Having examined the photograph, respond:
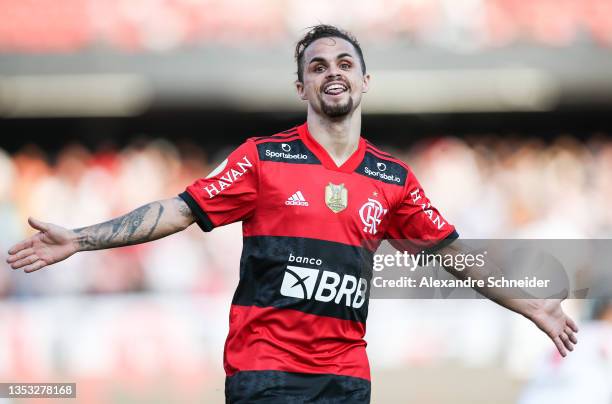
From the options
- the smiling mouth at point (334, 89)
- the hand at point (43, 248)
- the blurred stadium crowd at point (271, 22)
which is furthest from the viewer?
the blurred stadium crowd at point (271, 22)

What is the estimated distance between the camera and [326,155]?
12.8 feet

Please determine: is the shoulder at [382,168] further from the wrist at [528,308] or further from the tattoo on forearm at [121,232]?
the tattoo on forearm at [121,232]

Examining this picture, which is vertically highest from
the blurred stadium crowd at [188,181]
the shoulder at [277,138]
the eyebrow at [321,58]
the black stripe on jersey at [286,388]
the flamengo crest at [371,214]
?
the blurred stadium crowd at [188,181]

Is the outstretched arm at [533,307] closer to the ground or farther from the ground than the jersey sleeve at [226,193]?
closer to the ground

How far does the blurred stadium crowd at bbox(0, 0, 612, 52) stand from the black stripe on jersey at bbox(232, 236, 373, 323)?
9446mm

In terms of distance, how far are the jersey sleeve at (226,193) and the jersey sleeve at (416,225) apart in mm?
698

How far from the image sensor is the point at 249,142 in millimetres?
3830

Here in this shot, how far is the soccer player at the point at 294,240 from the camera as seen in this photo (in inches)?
142

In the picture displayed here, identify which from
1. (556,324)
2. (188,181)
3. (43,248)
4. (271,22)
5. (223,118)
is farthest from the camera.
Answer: (223,118)

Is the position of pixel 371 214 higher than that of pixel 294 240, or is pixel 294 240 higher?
pixel 371 214

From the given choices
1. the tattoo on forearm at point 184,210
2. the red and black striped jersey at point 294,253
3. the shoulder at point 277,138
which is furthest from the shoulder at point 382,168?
the tattoo on forearm at point 184,210

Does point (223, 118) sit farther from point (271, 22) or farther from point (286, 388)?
point (286, 388)

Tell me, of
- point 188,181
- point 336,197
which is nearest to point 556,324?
point 336,197

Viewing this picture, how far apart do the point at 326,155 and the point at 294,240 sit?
434 millimetres
